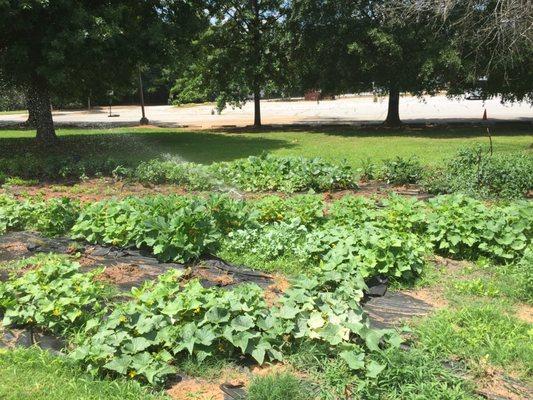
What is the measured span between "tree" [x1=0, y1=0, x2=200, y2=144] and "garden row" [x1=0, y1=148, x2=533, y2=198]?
16.1 feet

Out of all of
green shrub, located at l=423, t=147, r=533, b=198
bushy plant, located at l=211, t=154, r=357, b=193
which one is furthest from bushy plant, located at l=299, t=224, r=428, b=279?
bushy plant, located at l=211, t=154, r=357, b=193

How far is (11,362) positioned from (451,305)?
317cm

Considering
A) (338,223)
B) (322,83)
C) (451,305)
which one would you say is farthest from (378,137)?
(451,305)

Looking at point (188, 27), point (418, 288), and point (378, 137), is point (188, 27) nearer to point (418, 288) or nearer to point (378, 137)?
point (378, 137)

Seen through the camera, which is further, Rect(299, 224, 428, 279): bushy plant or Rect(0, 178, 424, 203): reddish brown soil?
Rect(0, 178, 424, 203): reddish brown soil

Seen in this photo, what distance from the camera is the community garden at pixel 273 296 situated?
3219 mm

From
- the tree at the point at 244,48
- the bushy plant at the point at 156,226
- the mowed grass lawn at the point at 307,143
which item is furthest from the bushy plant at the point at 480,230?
the tree at the point at 244,48

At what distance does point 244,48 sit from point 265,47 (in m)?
1.00

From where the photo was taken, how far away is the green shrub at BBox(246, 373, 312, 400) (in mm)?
3000

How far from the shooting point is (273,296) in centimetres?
446

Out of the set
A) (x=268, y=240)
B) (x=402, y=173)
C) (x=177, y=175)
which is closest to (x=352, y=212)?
(x=268, y=240)

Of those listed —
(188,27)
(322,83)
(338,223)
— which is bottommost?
(338,223)

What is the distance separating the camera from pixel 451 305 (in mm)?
4270

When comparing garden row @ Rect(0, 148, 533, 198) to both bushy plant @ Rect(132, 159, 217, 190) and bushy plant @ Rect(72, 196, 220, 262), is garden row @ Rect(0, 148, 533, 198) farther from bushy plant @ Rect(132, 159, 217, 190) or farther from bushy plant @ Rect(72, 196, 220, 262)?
bushy plant @ Rect(72, 196, 220, 262)
